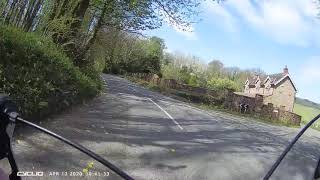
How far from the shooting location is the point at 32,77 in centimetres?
1205

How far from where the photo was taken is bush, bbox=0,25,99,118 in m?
10.9

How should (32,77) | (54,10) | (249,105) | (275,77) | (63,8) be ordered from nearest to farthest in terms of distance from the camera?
(32,77)
(54,10)
(63,8)
(249,105)
(275,77)

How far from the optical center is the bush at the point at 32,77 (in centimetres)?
1085

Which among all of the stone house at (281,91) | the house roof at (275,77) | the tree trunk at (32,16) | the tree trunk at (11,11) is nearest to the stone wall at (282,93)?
the stone house at (281,91)

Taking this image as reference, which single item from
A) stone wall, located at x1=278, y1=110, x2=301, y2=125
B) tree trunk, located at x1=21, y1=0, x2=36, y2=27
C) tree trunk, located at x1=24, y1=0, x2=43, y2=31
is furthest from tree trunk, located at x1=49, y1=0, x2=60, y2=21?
stone wall, located at x1=278, y1=110, x2=301, y2=125

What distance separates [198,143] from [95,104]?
5.82 meters

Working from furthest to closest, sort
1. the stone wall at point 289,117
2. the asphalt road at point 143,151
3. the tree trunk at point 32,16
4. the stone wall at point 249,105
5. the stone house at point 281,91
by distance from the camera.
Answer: the stone house at point 281,91, the stone wall at point 289,117, the stone wall at point 249,105, the tree trunk at point 32,16, the asphalt road at point 143,151

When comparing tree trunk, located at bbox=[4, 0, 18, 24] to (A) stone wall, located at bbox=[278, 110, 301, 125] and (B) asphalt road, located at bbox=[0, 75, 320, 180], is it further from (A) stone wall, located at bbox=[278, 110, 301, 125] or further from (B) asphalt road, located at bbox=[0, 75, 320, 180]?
(A) stone wall, located at bbox=[278, 110, 301, 125]

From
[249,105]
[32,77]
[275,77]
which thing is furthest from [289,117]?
[32,77]

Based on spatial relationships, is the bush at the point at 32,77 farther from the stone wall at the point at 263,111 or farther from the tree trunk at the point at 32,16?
the stone wall at the point at 263,111

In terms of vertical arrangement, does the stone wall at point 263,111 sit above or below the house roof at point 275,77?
below

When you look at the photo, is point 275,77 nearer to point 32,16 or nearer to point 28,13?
point 32,16

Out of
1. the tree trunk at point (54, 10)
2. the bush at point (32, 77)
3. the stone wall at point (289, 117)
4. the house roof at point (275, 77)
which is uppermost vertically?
the house roof at point (275, 77)

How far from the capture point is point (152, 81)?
74312mm
